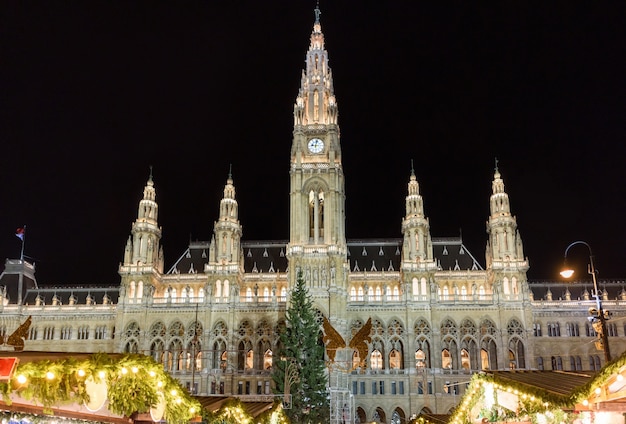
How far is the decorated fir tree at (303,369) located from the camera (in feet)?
177

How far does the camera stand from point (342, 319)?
71312 mm

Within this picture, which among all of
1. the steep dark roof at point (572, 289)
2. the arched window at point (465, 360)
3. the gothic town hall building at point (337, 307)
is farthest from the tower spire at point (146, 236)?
the steep dark roof at point (572, 289)

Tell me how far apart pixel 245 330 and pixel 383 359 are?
54.3ft

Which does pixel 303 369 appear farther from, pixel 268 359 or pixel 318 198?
pixel 318 198

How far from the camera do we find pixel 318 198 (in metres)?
76.2

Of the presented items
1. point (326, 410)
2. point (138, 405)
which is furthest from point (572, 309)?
point (138, 405)

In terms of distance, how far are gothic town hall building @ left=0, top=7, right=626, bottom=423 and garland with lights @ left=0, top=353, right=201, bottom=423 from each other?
54.1 metres

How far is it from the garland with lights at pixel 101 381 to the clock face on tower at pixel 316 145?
206 feet

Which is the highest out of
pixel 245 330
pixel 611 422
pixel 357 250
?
pixel 357 250

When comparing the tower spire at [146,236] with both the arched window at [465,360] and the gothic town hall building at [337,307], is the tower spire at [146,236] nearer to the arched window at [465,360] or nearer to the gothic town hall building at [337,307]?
the gothic town hall building at [337,307]

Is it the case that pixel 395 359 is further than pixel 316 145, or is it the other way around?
pixel 316 145

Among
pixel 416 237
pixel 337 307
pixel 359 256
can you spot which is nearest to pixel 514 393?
pixel 337 307

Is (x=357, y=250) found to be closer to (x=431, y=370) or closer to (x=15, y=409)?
(x=431, y=370)

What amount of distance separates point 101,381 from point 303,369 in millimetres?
44697
